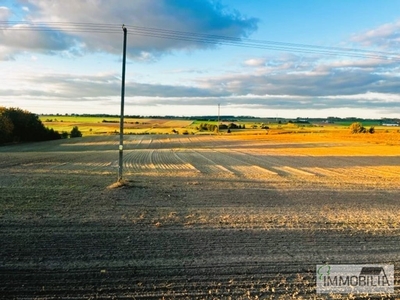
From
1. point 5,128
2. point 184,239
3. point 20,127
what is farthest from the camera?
point 20,127

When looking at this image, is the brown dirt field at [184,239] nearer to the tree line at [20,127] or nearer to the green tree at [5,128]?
the green tree at [5,128]

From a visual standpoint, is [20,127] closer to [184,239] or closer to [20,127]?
[20,127]

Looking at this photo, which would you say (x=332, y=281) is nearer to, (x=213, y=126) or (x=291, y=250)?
(x=291, y=250)

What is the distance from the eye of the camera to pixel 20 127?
2378 inches

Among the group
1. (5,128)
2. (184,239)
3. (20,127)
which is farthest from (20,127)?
(184,239)

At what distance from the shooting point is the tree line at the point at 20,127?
53.9m

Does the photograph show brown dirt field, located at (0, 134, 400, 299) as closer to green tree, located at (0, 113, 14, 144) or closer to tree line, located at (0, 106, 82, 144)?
green tree, located at (0, 113, 14, 144)

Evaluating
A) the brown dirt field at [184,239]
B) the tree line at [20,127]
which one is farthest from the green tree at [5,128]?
the brown dirt field at [184,239]

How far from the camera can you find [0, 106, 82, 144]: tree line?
53875 mm

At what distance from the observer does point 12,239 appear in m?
7.42

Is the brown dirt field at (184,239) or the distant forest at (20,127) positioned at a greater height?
the distant forest at (20,127)

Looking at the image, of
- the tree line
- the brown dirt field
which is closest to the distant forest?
the tree line

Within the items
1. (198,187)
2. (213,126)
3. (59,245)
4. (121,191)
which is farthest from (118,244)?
(213,126)

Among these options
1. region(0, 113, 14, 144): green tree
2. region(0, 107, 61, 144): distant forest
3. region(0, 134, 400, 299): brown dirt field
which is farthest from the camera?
region(0, 107, 61, 144): distant forest
